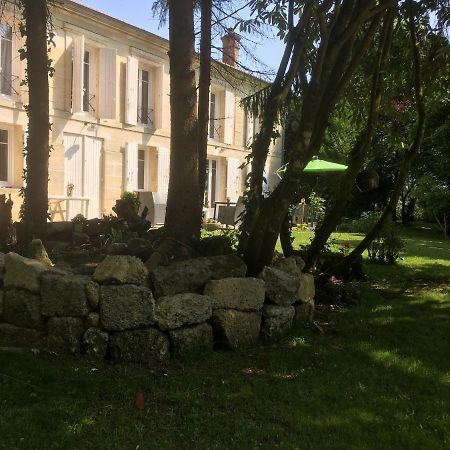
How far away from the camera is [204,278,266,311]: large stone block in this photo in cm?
453

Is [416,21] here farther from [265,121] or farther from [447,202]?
[447,202]

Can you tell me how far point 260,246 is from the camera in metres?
5.41

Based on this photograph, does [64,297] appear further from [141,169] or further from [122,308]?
[141,169]

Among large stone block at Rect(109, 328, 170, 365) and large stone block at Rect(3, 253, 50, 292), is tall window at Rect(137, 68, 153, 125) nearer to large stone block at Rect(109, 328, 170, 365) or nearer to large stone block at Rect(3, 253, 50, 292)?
large stone block at Rect(3, 253, 50, 292)

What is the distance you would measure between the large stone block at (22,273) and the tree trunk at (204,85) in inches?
104

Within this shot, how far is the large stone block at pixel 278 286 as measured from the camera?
194 inches

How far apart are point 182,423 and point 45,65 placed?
14.3 ft

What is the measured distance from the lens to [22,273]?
4285 mm

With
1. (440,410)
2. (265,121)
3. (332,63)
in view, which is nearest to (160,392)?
(440,410)

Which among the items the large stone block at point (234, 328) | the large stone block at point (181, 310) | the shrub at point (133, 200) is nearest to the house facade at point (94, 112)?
the shrub at point (133, 200)

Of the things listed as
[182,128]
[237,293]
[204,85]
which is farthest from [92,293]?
[204,85]

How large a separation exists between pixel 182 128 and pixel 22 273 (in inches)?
82.1

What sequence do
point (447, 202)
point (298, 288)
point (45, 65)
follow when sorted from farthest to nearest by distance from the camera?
point (447, 202), point (45, 65), point (298, 288)

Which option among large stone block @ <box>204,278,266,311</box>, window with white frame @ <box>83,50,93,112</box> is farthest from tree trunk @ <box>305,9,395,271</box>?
window with white frame @ <box>83,50,93,112</box>
